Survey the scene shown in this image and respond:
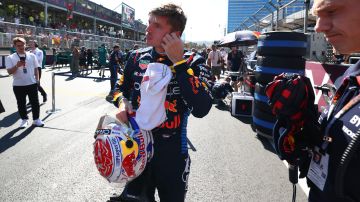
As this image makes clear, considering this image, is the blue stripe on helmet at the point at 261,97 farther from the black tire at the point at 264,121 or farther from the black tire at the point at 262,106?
the black tire at the point at 264,121

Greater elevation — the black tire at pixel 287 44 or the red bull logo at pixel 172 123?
the black tire at pixel 287 44

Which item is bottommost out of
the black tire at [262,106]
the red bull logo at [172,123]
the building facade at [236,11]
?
the black tire at [262,106]

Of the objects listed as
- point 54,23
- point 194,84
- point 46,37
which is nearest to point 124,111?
point 194,84

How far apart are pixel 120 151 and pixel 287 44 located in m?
4.67

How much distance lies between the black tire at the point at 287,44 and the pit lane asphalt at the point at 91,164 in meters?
1.72

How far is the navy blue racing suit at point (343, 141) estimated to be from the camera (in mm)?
1109

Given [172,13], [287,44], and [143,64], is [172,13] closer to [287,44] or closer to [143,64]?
[143,64]

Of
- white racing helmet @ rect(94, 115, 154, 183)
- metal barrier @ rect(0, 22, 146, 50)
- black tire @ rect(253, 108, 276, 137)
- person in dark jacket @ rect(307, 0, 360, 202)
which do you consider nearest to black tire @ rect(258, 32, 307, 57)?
black tire @ rect(253, 108, 276, 137)

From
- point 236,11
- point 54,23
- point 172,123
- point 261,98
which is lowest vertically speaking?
point 261,98

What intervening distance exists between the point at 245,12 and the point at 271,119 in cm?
4232

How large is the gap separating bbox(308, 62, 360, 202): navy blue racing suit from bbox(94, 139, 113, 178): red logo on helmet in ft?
3.46

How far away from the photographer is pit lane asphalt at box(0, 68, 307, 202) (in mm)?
3814

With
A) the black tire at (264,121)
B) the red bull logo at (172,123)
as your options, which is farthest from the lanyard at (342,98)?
the black tire at (264,121)

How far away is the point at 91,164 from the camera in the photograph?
478cm
